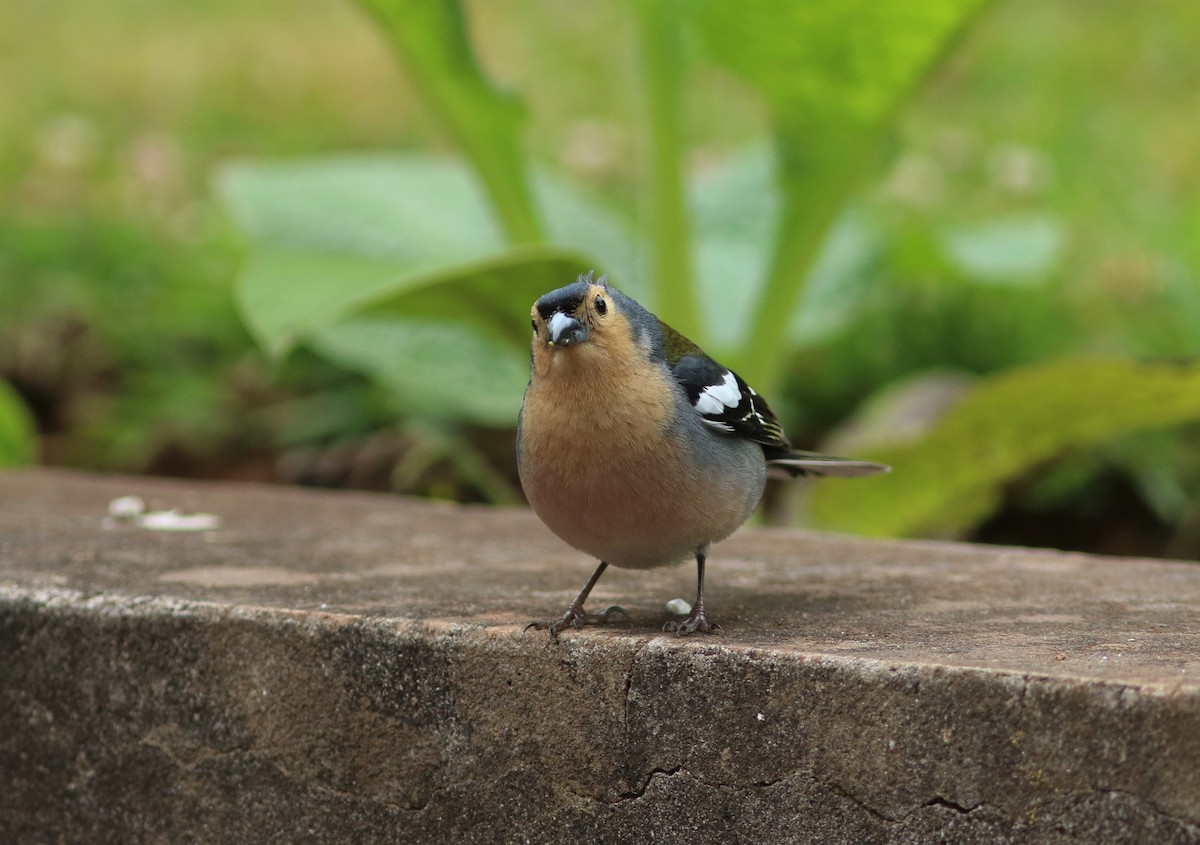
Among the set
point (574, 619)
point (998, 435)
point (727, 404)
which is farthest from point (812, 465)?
point (998, 435)

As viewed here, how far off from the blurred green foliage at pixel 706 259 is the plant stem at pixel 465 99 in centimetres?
1

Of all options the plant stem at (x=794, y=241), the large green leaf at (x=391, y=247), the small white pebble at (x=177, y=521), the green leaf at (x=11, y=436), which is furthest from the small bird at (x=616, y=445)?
the green leaf at (x=11, y=436)

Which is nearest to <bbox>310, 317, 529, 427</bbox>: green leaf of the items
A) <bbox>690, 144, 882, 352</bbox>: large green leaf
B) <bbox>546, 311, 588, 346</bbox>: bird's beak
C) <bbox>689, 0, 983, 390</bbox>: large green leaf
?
<bbox>690, 144, 882, 352</bbox>: large green leaf

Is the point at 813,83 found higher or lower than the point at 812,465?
higher

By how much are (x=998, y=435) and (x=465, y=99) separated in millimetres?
1803


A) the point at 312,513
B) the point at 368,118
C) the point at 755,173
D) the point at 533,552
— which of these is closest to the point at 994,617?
the point at 533,552

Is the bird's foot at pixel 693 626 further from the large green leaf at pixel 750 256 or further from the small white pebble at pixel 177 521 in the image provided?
the large green leaf at pixel 750 256

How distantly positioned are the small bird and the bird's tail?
0.35 m

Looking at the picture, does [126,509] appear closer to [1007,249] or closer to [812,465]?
[812,465]

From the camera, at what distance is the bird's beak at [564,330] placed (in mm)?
2238

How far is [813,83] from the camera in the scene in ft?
12.6

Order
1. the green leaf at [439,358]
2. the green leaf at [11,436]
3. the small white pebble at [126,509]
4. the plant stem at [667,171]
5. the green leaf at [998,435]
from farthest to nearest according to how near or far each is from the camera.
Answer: the green leaf at [11,436] < the green leaf at [439,358] < the plant stem at [667,171] < the green leaf at [998,435] < the small white pebble at [126,509]

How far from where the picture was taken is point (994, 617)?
235cm

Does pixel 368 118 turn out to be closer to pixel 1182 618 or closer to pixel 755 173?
pixel 755 173
